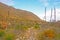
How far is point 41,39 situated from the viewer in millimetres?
20469

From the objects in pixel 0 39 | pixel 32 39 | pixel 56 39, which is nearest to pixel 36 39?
pixel 32 39

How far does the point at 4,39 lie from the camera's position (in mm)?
22188

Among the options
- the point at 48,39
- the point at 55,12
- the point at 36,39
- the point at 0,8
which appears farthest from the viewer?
the point at 0,8

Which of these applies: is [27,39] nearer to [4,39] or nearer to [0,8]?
[4,39]

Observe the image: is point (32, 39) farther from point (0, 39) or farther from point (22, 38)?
point (0, 39)

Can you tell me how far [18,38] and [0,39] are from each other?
169 cm

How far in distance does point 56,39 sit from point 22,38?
341 cm

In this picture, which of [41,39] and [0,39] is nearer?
[41,39]

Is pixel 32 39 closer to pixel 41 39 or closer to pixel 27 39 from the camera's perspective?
pixel 27 39

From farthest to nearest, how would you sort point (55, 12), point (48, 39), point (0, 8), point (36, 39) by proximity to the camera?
point (0, 8), point (55, 12), point (36, 39), point (48, 39)

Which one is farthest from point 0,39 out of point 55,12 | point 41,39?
point 55,12

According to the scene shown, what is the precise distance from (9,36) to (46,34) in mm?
3735

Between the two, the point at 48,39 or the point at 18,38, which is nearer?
the point at 48,39

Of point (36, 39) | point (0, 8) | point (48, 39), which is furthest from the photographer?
point (0, 8)
